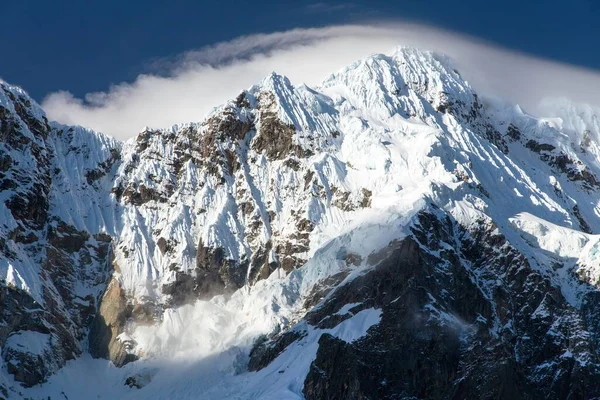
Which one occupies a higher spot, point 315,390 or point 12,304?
point 12,304

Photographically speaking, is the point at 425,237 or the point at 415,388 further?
the point at 425,237

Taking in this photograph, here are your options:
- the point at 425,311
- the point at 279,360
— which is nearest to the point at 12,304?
the point at 279,360

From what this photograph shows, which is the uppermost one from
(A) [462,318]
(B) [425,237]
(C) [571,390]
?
(B) [425,237]

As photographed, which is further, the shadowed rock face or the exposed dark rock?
the exposed dark rock

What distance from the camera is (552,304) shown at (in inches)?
7761

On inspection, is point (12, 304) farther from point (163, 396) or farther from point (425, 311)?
point (425, 311)

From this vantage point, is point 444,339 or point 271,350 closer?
point 444,339

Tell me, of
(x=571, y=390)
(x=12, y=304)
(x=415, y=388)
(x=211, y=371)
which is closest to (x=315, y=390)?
(x=415, y=388)

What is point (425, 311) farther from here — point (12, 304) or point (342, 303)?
point (12, 304)

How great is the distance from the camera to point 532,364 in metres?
191

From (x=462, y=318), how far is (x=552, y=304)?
18.9 metres

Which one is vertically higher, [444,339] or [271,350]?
[444,339]

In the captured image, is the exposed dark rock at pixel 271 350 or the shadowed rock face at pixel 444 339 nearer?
the shadowed rock face at pixel 444 339

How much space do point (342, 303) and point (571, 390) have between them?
137 ft
